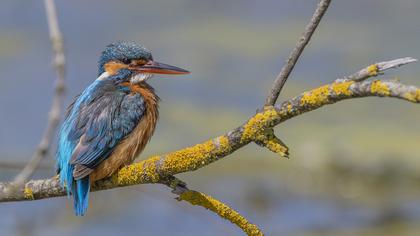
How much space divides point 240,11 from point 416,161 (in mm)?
3837

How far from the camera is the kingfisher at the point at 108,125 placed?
3883 mm

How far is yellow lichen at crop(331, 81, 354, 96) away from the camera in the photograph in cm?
274

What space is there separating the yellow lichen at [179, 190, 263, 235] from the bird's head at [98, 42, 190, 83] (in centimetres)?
130

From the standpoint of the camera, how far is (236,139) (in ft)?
9.95

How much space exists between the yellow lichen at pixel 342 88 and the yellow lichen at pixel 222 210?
0.65 m

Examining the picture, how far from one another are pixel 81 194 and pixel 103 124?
35 centimetres

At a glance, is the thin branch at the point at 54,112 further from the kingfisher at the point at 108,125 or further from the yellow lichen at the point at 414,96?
the kingfisher at the point at 108,125

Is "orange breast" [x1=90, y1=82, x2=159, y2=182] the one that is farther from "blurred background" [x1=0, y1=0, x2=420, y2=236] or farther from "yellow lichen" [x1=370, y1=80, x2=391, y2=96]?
"yellow lichen" [x1=370, y1=80, x2=391, y2=96]

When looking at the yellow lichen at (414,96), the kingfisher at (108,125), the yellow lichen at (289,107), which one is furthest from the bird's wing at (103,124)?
the yellow lichen at (414,96)

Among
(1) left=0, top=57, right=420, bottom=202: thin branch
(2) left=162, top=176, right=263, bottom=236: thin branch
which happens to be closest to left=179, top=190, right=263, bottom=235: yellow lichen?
(2) left=162, top=176, right=263, bottom=236: thin branch

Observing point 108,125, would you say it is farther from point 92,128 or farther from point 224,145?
point 224,145

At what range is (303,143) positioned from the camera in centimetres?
793

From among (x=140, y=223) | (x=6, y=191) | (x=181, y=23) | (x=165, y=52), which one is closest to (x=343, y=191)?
(x=140, y=223)

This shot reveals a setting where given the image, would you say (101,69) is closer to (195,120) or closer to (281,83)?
(281,83)
